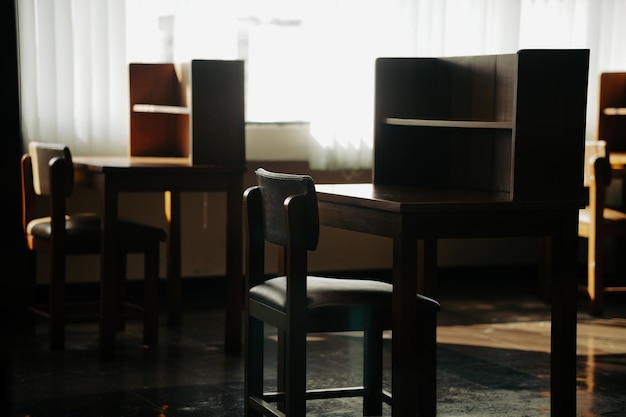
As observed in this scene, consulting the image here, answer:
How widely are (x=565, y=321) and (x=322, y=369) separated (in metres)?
1.23

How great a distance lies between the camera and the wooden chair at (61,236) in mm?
3834

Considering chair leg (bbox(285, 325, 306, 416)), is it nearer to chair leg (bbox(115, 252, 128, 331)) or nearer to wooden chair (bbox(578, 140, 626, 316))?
chair leg (bbox(115, 252, 128, 331))

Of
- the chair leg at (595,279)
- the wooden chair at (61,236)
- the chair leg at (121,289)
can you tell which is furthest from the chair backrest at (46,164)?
the chair leg at (595,279)

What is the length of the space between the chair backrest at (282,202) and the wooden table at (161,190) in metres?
1.30

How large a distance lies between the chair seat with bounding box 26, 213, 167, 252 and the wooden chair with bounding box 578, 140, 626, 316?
6.69 ft

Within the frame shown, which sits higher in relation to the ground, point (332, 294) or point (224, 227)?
point (332, 294)

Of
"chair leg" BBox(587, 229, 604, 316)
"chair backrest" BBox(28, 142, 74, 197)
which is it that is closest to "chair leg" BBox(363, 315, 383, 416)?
"chair backrest" BBox(28, 142, 74, 197)

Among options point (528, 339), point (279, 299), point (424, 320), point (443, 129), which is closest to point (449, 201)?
point (424, 320)

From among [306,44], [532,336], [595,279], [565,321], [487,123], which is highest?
[306,44]

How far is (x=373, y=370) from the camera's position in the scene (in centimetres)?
274

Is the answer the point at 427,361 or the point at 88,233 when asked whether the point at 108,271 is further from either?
the point at 427,361

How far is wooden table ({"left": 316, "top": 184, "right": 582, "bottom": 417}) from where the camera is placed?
2367 mm

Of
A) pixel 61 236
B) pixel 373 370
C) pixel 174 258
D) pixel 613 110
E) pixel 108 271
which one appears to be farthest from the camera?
pixel 613 110

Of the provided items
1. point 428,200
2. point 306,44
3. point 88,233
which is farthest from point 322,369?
point 306,44
